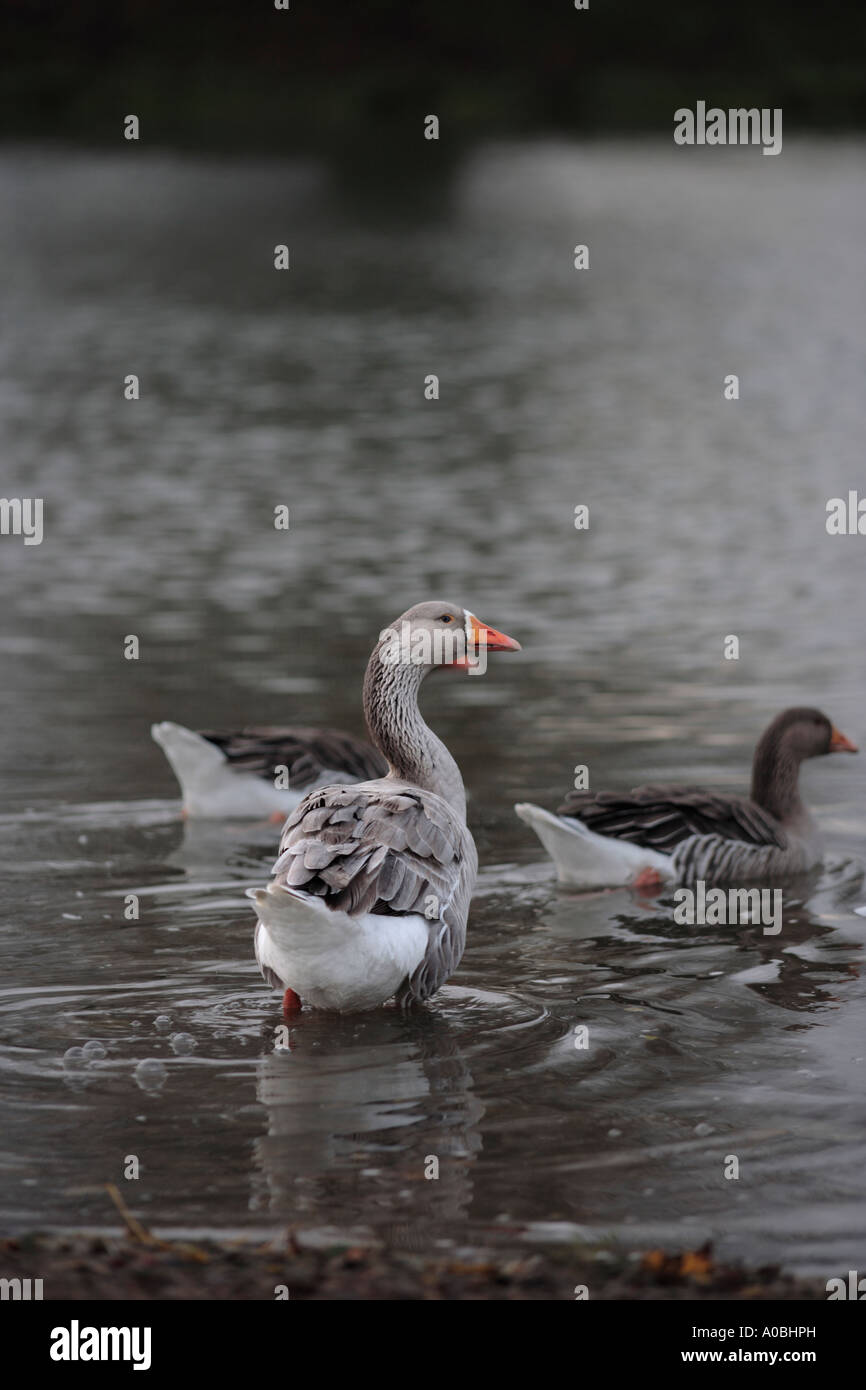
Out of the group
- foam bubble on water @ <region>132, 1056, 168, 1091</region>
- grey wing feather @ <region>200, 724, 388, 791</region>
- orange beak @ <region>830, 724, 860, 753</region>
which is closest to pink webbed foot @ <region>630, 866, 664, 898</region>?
orange beak @ <region>830, 724, 860, 753</region>

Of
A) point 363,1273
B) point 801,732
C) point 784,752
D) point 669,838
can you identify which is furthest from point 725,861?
point 363,1273

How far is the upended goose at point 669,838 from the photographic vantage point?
10508 millimetres

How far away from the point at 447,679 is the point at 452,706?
3.56 ft

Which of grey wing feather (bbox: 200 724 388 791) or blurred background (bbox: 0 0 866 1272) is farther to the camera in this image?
grey wing feather (bbox: 200 724 388 791)

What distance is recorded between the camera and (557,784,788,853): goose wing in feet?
34.7

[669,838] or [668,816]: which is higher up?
[668,816]

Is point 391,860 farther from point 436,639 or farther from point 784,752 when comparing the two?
point 784,752

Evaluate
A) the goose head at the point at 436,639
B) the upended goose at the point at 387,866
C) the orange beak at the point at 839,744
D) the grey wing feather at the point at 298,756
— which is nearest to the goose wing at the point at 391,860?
the upended goose at the point at 387,866

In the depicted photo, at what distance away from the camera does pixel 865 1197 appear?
6402mm

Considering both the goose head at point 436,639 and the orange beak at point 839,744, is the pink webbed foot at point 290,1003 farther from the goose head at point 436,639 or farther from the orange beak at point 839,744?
the orange beak at point 839,744

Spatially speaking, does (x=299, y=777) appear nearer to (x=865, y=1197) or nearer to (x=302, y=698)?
(x=302, y=698)

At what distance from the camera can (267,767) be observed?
38.4ft

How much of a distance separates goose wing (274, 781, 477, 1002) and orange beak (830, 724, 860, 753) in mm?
3923

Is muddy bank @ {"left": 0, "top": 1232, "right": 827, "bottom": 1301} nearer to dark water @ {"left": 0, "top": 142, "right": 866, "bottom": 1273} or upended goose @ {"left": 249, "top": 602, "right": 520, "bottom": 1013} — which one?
dark water @ {"left": 0, "top": 142, "right": 866, "bottom": 1273}
